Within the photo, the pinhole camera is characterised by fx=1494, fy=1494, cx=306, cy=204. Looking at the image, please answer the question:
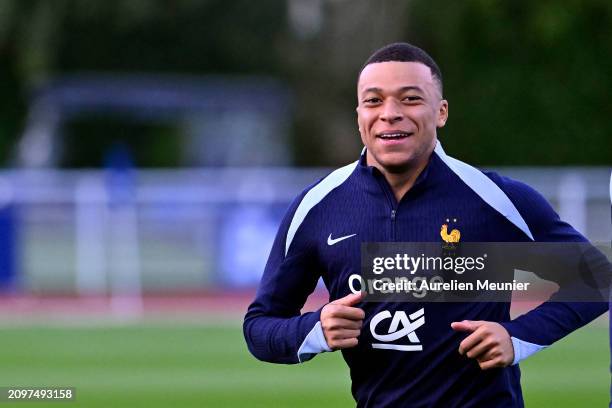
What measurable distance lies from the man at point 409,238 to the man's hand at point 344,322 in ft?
0.15

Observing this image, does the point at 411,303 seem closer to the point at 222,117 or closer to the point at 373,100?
the point at 373,100

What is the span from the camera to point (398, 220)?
5.05 m

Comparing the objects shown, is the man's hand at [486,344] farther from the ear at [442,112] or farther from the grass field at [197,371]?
the grass field at [197,371]

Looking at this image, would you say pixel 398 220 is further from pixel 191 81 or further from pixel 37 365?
pixel 191 81

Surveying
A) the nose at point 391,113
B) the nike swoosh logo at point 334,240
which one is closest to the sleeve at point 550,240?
the nose at point 391,113

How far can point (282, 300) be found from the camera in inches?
205

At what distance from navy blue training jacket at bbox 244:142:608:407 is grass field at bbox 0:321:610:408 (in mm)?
5459

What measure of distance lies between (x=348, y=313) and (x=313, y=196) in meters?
0.64

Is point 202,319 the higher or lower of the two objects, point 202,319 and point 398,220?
the higher

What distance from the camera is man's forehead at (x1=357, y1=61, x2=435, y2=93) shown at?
4.95 metres

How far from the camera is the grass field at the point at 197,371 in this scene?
35.7 ft

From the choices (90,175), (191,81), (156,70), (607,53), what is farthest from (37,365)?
(191,81)

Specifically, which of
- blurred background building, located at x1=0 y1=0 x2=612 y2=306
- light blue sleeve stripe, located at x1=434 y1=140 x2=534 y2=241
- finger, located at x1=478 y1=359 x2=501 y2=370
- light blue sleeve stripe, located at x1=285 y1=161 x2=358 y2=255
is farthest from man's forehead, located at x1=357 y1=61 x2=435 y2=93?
blurred background building, located at x1=0 y1=0 x2=612 y2=306

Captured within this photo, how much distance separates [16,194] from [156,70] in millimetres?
16731
